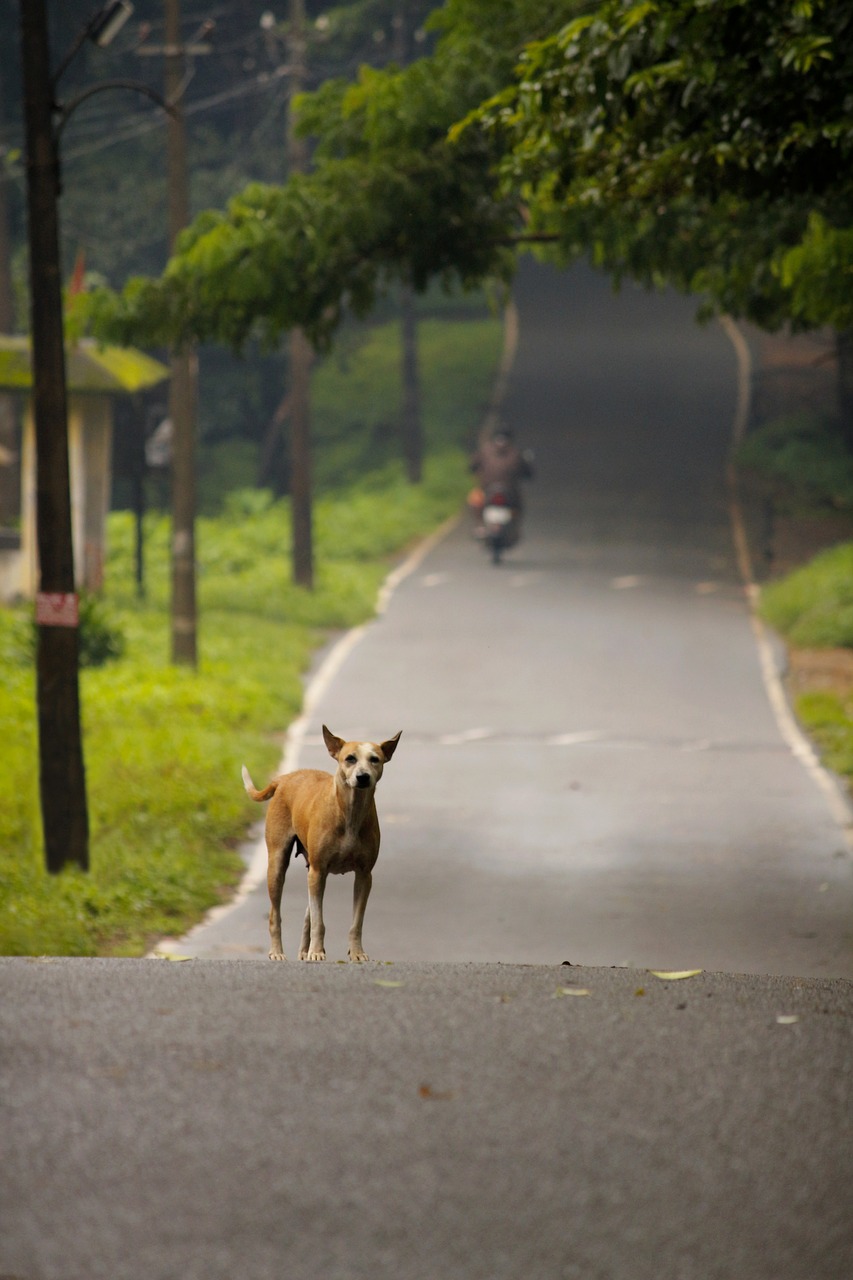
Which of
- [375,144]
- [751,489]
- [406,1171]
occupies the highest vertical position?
[375,144]

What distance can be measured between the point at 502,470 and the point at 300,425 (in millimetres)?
4144

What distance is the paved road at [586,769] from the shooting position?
37.7 feet

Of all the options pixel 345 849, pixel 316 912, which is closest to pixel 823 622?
pixel 316 912

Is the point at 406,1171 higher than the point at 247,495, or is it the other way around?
the point at 406,1171

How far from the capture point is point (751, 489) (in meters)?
36.9

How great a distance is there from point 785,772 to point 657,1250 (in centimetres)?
1216

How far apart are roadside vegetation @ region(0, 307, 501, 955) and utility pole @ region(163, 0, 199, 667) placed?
1.71 ft

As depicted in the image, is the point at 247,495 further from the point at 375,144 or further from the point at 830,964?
the point at 830,964

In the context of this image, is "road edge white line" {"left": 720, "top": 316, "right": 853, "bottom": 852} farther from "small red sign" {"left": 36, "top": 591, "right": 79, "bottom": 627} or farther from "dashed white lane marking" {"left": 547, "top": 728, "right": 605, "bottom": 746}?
"small red sign" {"left": 36, "top": 591, "right": 79, "bottom": 627}

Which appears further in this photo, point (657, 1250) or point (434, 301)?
point (434, 301)

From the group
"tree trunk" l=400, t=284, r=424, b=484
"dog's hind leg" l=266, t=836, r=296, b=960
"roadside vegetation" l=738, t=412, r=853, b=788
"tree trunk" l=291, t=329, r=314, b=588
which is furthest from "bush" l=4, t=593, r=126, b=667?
"tree trunk" l=400, t=284, r=424, b=484

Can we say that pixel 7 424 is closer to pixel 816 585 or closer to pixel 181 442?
pixel 181 442

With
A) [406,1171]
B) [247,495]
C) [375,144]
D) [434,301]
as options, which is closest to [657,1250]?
[406,1171]

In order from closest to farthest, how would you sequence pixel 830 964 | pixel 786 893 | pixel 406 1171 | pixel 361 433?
pixel 406 1171 < pixel 830 964 < pixel 786 893 < pixel 361 433
